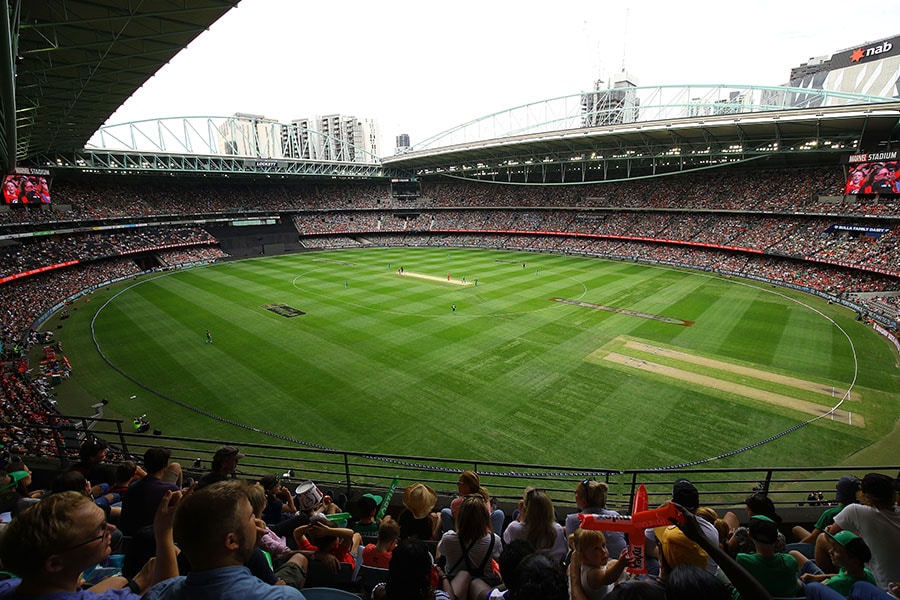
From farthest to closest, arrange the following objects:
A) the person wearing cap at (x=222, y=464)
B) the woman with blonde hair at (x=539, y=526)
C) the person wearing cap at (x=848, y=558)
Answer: the person wearing cap at (x=222, y=464) < the woman with blonde hair at (x=539, y=526) < the person wearing cap at (x=848, y=558)

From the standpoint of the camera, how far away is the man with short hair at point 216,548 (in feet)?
7.14

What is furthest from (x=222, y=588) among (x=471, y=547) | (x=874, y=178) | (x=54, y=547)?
(x=874, y=178)

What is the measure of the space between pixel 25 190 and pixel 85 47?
137 feet

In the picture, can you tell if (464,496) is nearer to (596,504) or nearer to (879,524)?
(596,504)

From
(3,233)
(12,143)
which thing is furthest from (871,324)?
(3,233)

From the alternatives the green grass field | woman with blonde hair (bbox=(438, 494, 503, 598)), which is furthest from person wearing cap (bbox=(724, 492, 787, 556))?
the green grass field

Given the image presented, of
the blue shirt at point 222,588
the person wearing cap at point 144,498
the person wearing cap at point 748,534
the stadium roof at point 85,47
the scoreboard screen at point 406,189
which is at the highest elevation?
the scoreboard screen at point 406,189

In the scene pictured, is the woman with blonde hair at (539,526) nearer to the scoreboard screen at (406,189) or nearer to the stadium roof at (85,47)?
the stadium roof at (85,47)

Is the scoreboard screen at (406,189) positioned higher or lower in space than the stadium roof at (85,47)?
higher

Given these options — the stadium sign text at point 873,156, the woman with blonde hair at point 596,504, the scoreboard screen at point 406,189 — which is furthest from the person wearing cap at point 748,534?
the scoreboard screen at point 406,189

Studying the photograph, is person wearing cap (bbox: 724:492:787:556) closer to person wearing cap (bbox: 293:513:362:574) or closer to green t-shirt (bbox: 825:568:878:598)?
green t-shirt (bbox: 825:568:878:598)

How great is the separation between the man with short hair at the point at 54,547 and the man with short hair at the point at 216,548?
0.43m

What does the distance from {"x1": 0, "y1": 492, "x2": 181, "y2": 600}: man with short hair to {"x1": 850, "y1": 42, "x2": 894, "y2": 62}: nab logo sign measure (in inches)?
2776

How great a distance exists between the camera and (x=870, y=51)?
46625 millimetres
